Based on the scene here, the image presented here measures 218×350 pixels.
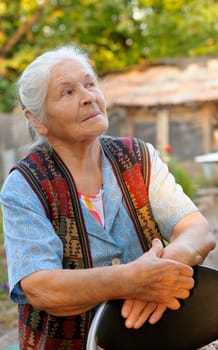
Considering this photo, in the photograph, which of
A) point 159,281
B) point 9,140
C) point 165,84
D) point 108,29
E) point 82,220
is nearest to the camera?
point 159,281

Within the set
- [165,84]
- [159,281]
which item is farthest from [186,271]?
[165,84]

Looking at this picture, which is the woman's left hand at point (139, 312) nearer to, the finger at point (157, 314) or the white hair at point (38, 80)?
the finger at point (157, 314)

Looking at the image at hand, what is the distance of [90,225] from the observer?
1737mm

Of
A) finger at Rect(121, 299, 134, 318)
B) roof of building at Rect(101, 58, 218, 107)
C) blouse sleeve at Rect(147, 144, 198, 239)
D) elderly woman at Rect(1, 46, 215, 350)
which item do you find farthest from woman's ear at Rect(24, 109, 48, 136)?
roof of building at Rect(101, 58, 218, 107)

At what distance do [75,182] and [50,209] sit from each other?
138 mm

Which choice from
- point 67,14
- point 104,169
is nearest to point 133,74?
point 67,14

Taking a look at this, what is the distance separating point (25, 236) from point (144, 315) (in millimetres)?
400

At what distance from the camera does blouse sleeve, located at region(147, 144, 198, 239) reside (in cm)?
182

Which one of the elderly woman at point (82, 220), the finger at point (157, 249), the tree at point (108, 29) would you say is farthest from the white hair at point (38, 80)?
the tree at point (108, 29)

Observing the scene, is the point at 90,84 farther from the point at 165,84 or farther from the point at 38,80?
the point at 165,84

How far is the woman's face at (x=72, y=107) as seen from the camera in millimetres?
1768

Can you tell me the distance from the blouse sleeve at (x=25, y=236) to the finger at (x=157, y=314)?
0.29m

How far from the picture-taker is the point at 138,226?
180cm

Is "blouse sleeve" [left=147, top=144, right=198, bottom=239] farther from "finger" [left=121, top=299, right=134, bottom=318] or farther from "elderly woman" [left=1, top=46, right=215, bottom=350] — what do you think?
"finger" [left=121, top=299, right=134, bottom=318]
